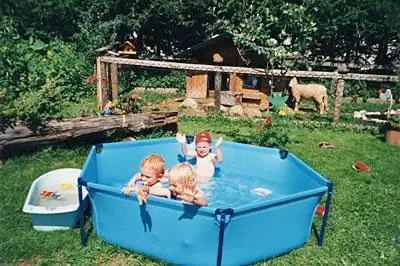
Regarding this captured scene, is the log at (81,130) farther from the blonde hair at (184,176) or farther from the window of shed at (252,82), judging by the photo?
the window of shed at (252,82)

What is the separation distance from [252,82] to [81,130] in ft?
24.4

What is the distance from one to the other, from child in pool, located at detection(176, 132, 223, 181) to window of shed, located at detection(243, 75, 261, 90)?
6.86m

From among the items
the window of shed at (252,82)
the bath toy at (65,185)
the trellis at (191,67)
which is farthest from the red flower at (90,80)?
the bath toy at (65,185)

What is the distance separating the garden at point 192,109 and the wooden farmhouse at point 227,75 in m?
0.75

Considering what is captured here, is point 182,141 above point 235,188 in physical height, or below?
above

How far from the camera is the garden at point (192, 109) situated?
14.9 feet

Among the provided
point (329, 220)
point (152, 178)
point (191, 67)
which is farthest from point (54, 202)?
point (191, 67)

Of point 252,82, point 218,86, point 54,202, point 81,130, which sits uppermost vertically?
point 218,86

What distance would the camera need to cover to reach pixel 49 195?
16.9ft

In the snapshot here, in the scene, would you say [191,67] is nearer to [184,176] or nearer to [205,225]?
[184,176]

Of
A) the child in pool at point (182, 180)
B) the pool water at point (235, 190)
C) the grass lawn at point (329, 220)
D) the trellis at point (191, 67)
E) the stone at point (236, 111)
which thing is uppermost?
the trellis at point (191, 67)

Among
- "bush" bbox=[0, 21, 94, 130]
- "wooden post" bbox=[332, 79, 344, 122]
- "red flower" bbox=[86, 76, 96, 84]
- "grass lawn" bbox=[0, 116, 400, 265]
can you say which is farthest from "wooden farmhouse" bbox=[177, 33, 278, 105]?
"grass lawn" bbox=[0, 116, 400, 265]

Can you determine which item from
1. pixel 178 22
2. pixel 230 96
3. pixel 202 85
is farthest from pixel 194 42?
pixel 230 96

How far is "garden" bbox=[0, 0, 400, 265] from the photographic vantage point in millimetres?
4535
